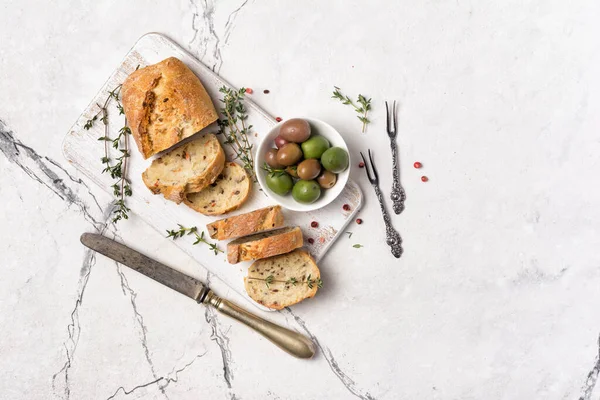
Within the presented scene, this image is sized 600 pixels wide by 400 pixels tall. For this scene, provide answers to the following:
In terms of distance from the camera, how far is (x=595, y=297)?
8.70 feet

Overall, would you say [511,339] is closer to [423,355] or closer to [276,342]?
[423,355]

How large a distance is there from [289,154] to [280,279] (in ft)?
2.21

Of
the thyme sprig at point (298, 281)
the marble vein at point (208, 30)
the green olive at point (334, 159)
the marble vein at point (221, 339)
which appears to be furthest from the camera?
the marble vein at point (221, 339)

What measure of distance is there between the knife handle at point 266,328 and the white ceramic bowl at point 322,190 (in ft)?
2.02

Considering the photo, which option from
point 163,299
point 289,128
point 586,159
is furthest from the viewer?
point 163,299

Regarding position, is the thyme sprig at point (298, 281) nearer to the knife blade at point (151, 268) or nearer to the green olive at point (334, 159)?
the knife blade at point (151, 268)

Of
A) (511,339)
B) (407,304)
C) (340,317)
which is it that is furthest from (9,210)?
(511,339)

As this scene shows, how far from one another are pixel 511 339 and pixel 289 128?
158 cm

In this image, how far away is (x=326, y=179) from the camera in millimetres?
2436

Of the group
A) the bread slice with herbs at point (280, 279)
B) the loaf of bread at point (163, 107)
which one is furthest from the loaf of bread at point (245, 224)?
the loaf of bread at point (163, 107)

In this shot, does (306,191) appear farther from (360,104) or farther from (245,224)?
(360,104)

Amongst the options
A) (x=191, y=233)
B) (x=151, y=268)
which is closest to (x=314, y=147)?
(x=191, y=233)

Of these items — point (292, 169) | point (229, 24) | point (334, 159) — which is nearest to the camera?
point (334, 159)

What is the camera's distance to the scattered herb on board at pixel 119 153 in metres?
2.66
